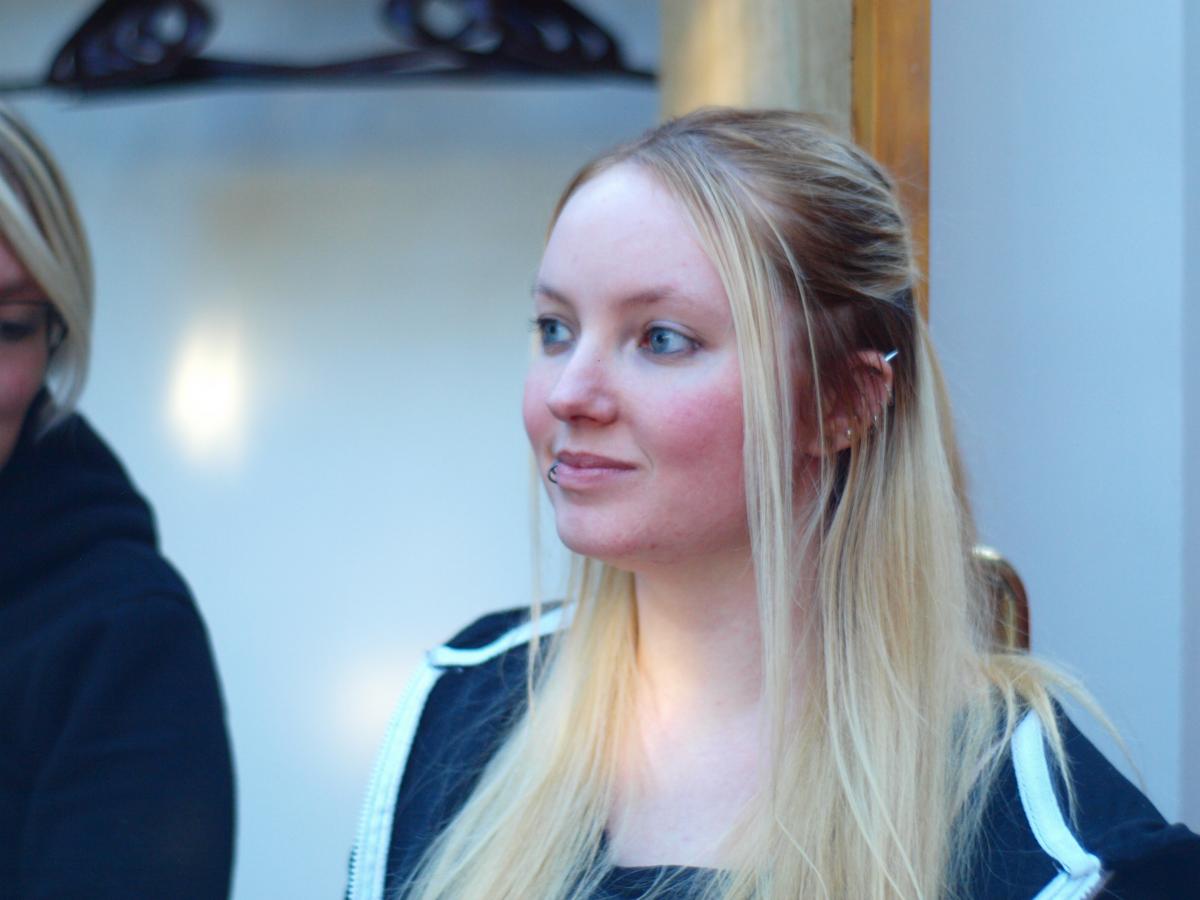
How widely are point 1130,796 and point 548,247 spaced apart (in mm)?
557

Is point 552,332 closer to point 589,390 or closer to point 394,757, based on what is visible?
point 589,390

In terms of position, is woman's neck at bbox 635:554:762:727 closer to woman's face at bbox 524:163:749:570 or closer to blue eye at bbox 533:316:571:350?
woman's face at bbox 524:163:749:570

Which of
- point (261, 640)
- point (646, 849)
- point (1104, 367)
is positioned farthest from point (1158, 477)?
point (261, 640)

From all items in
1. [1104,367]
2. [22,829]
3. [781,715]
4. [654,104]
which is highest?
[654,104]

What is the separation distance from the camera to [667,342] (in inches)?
38.4

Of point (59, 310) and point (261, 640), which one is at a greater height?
point (59, 310)

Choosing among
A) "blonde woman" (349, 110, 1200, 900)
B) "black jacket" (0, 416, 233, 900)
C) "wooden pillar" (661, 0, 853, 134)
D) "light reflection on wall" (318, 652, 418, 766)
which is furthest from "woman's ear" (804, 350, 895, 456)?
"light reflection on wall" (318, 652, 418, 766)

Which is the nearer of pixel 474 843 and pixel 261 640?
pixel 474 843

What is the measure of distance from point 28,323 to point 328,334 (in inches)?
33.6

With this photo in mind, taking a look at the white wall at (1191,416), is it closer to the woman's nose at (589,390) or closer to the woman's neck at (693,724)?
the woman's neck at (693,724)

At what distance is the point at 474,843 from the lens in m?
1.06

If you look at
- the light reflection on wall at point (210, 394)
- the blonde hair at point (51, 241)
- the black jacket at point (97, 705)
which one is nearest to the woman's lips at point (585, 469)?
the black jacket at point (97, 705)

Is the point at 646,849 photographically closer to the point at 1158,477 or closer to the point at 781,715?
the point at 781,715

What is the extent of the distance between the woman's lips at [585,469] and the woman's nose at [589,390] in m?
0.03
